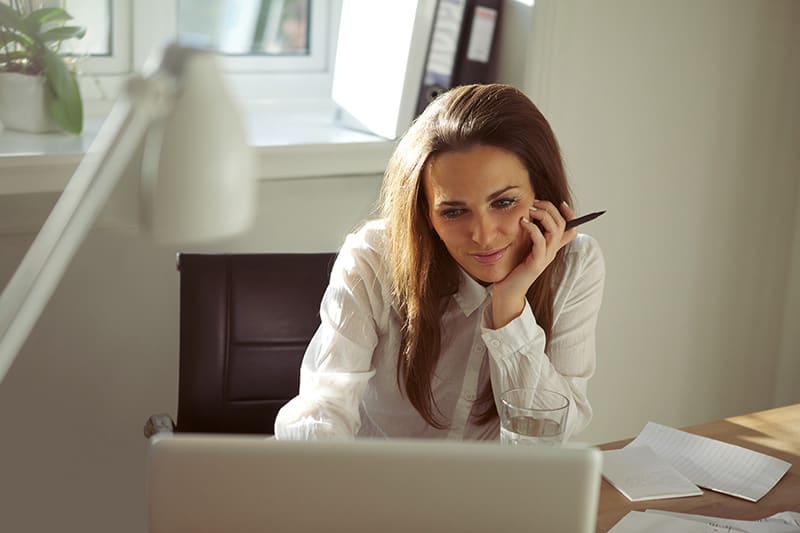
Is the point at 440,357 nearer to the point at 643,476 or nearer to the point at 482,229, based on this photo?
the point at 482,229

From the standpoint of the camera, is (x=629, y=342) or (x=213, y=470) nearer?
(x=213, y=470)

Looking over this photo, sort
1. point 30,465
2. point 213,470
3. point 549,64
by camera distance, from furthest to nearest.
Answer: point 549,64
point 30,465
point 213,470

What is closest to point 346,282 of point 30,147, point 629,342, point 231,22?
point 30,147

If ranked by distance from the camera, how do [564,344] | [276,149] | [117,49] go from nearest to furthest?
[564,344], [276,149], [117,49]

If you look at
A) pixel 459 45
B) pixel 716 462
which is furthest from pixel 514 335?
pixel 459 45

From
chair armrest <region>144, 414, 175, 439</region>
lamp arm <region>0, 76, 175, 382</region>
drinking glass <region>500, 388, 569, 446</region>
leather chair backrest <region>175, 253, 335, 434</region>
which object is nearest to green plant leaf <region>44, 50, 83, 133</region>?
leather chair backrest <region>175, 253, 335, 434</region>

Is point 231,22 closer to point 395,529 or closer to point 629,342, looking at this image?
point 629,342

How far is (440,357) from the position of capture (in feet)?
5.94

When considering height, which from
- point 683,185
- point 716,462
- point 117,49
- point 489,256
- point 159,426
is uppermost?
point 117,49

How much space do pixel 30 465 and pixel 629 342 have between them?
150 centimetres

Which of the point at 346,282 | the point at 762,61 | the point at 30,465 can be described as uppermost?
the point at 762,61

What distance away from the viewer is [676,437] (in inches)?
67.7

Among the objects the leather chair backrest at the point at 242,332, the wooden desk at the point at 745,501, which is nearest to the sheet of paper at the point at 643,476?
the wooden desk at the point at 745,501

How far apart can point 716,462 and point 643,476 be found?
15 cm
